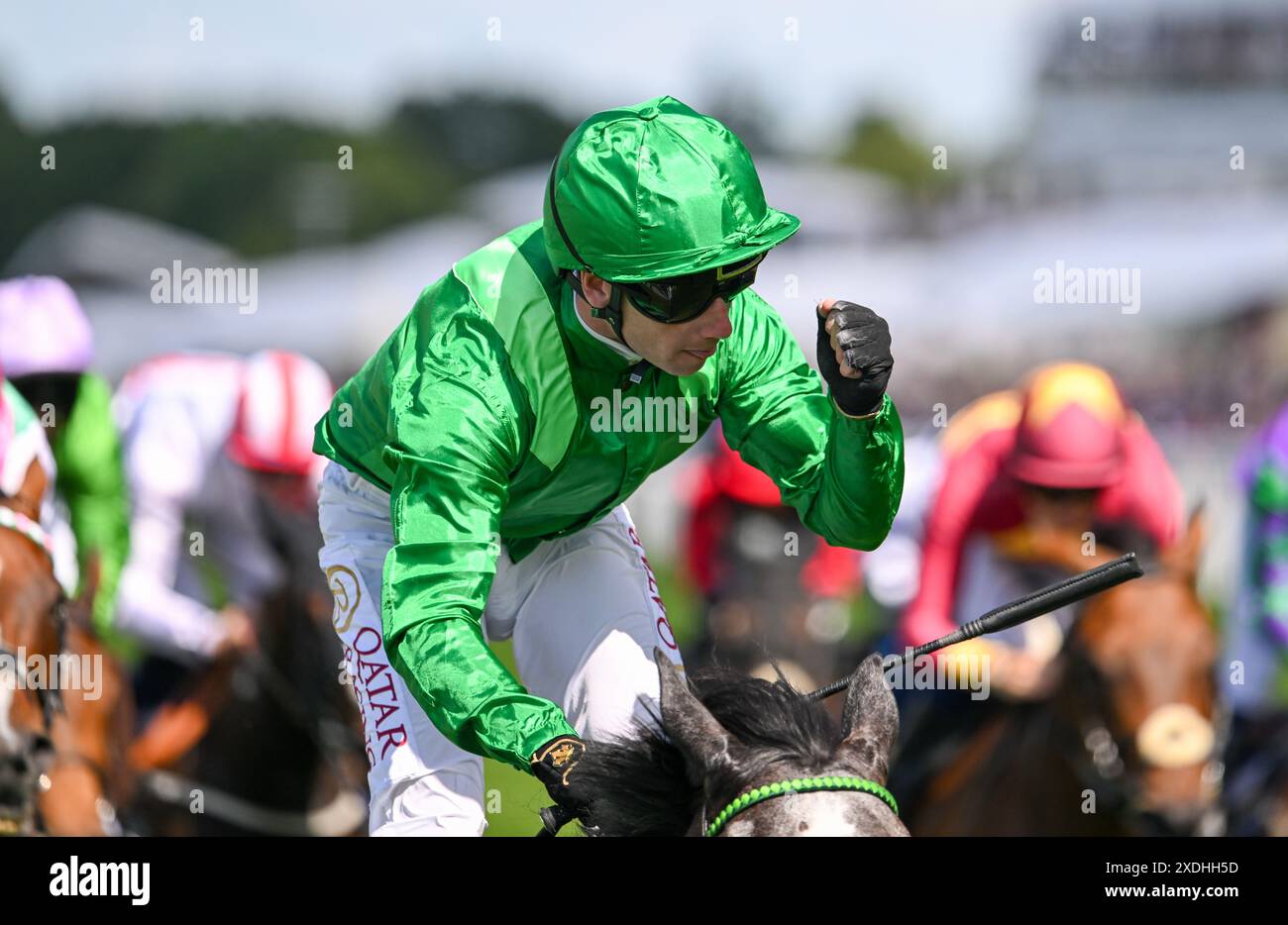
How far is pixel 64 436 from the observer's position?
693 cm

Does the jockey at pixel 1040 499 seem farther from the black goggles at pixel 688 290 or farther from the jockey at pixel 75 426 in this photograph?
the black goggles at pixel 688 290

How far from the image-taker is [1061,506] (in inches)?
272

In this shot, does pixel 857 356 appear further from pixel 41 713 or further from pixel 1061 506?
pixel 1061 506

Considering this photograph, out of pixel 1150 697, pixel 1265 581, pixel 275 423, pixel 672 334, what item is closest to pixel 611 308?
pixel 672 334

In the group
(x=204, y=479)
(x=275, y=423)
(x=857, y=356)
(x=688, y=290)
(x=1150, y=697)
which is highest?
(x=275, y=423)

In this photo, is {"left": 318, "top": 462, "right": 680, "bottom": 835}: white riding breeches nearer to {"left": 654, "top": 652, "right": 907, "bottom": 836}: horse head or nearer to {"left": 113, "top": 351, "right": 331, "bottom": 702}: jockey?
{"left": 654, "top": 652, "right": 907, "bottom": 836}: horse head

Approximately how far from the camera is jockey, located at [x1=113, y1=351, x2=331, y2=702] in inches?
295

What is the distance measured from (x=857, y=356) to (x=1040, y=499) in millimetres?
3958

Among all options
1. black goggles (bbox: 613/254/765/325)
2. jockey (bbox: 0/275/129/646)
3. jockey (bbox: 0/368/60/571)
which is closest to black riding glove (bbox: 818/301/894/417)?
black goggles (bbox: 613/254/765/325)

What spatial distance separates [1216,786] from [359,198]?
41894mm

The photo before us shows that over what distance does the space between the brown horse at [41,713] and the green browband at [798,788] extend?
2.19 m

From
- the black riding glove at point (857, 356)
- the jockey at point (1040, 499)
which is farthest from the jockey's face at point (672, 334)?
the jockey at point (1040, 499)

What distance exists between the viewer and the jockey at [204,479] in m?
7.50

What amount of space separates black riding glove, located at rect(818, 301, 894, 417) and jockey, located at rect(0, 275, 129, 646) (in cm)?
430
